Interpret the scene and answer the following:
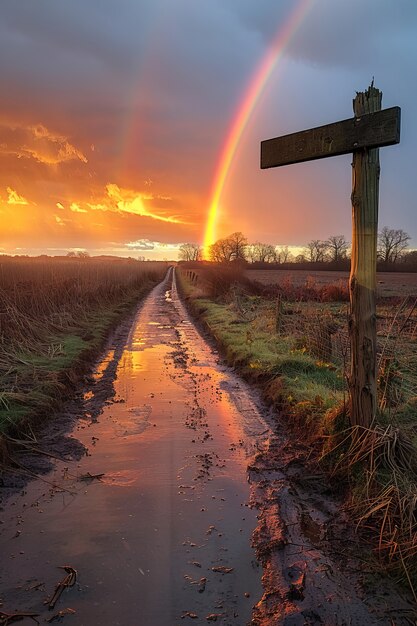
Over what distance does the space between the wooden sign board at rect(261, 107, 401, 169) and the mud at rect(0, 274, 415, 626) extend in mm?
3319

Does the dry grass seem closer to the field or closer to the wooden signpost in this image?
the wooden signpost

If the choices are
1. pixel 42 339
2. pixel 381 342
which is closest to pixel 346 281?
pixel 42 339

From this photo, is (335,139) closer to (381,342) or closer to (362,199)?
(362,199)

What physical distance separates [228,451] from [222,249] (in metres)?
81.6

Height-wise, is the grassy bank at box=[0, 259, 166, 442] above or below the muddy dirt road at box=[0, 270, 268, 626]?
above

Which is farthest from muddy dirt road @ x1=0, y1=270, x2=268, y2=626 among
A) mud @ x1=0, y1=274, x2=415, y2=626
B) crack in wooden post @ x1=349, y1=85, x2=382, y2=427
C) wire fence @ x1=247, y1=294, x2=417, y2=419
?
wire fence @ x1=247, y1=294, x2=417, y2=419

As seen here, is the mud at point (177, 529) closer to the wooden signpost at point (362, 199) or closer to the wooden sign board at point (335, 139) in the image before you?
the wooden signpost at point (362, 199)

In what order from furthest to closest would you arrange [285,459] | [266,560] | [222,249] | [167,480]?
[222,249] < [285,459] < [167,480] < [266,560]

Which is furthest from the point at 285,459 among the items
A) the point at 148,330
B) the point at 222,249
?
the point at 222,249

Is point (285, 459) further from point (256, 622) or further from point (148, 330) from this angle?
point (148, 330)

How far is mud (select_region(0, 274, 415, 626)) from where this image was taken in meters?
3.00

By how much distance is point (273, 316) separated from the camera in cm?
1395

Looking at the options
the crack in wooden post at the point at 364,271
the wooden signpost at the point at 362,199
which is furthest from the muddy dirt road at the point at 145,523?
the wooden signpost at the point at 362,199

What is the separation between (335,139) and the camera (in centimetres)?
424
